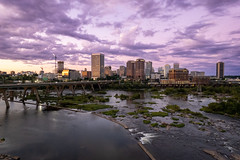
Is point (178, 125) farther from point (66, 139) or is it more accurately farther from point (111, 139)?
point (66, 139)

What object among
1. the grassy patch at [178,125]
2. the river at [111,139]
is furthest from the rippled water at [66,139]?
the grassy patch at [178,125]

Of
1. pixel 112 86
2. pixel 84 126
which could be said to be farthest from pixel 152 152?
pixel 112 86

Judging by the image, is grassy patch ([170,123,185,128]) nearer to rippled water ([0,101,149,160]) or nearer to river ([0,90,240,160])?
river ([0,90,240,160])

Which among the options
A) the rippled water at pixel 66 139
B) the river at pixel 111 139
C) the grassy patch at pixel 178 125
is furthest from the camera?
the grassy patch at pixel 178 125

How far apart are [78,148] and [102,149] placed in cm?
453

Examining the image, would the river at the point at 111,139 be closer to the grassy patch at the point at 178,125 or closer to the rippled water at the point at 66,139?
the rippled water at the point at 66,139

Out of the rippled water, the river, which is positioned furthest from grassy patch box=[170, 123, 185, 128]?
the rippled water

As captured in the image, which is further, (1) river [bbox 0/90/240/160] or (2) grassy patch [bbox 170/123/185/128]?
(2) grassy patch [bbox 170/123/185/128]

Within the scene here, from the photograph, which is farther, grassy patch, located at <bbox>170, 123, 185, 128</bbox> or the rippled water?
grassy patch, located at <bbox>170, 123, 185, 128</bbox>

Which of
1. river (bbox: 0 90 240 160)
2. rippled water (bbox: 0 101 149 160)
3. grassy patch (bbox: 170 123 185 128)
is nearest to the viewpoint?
rippled water (bbox: 0 101 149 160)

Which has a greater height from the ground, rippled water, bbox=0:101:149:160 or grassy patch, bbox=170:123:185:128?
grassy patch, bbox=170:123:185:128

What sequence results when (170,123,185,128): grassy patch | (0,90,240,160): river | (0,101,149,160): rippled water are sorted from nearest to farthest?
(0,101,149,160): rippled water
(0,90,240,160): river
(170,123,185,128): grassy patch

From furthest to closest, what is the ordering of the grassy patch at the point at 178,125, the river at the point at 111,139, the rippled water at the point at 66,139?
the grassy patch at the point at 178,125
the river at the point at 111,139
the rippled water at the point at 66,139

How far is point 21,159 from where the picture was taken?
25469mm
